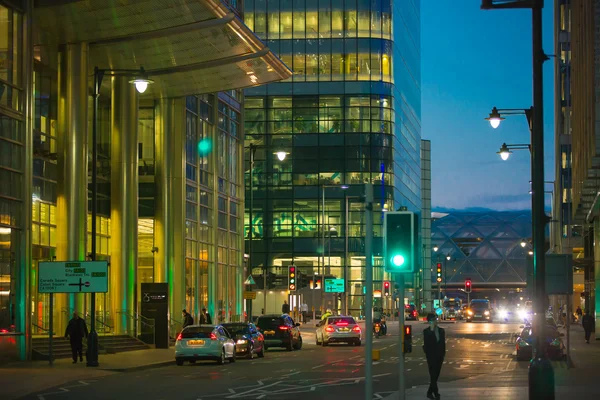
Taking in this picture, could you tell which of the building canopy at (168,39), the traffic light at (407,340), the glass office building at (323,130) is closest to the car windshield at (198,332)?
the building canopy at (168,39)

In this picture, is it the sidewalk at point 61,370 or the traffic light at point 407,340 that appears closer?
the traffic light at point 407,340

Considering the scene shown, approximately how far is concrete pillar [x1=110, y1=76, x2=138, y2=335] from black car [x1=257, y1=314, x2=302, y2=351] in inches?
239

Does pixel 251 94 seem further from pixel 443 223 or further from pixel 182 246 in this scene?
pixel 443 223

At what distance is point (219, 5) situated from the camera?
135 ft

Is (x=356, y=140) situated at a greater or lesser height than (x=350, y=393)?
greater

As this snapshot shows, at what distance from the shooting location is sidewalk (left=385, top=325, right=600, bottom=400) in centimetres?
2295

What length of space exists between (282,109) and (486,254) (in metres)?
82.7

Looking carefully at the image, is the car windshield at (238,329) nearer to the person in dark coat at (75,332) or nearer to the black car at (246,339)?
the black car at (246,339)

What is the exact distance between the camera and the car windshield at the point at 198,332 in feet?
121

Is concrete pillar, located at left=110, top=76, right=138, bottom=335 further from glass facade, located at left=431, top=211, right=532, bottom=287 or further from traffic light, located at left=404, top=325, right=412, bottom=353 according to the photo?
glass facade, located at left=431, top=211, right=532, bottom=287

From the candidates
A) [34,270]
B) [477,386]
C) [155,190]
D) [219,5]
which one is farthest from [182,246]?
[477,386]

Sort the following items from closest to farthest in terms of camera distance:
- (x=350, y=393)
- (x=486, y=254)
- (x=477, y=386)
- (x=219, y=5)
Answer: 1. (x=350, y=393)
2. (x=477, y=386)
3. (x=219, y=5)
4. (x=486, y=254)

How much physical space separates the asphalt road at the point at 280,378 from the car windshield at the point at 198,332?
107cm

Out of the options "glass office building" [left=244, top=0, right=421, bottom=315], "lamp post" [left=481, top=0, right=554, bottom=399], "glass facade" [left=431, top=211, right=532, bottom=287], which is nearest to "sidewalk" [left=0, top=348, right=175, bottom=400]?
"lamp post" [left=481, top=0, right=554, bottom=399]
